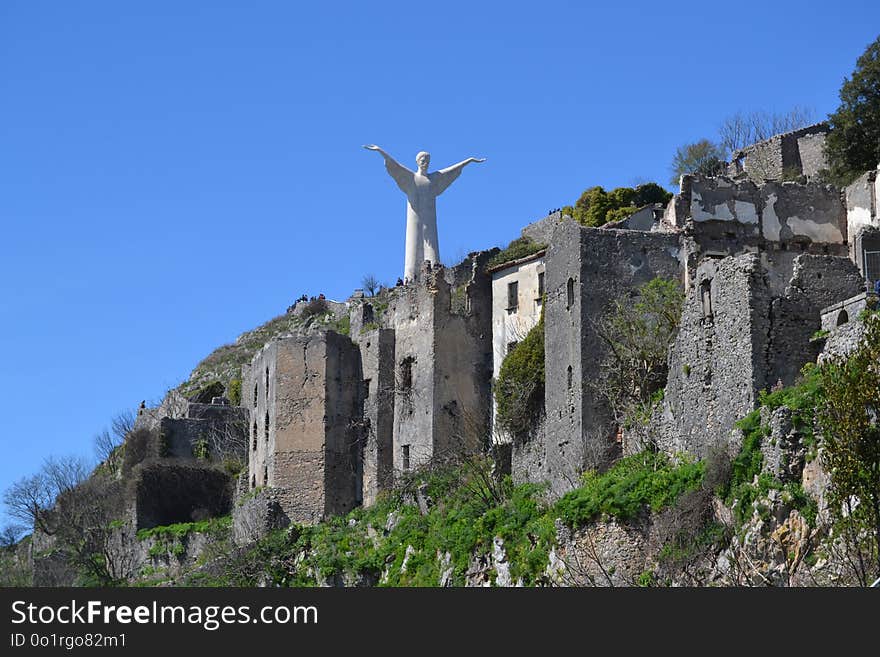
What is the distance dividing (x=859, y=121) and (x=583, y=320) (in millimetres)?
16932

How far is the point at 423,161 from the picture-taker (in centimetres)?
8319

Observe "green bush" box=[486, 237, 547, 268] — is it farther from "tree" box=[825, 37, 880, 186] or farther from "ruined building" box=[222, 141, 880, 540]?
"tree" box=[825, 37, 880, 186]

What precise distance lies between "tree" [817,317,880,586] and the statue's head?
44155mm

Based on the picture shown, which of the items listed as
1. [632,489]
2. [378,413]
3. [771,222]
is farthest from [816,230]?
[378,413]

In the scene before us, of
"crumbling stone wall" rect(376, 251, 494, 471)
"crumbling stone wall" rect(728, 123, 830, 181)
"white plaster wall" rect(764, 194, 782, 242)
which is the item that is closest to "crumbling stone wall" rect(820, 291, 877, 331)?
"white plaster wall" rect(764, 194, 782, 242)

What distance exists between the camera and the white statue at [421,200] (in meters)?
81.5

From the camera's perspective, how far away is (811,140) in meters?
74.1

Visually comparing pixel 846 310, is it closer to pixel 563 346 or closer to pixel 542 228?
pixel 563 346

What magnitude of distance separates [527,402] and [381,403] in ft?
30.5

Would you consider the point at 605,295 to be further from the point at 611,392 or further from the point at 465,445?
the point at 465,445

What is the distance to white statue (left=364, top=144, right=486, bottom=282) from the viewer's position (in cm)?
8150

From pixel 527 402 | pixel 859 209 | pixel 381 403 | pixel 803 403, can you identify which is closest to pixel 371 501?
pixel 381 403

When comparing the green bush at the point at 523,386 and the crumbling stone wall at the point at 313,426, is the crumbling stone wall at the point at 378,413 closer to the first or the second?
the crumbling stone wall at the point at 313,426

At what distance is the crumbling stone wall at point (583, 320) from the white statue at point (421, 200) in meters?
26.2
